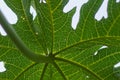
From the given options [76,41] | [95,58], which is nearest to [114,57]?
[95,58]

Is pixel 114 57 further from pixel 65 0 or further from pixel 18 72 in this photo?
pixel 18 72

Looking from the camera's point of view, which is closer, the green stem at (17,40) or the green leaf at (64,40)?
the green stem at (17,40)

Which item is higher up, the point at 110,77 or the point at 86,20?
the point at 86,20

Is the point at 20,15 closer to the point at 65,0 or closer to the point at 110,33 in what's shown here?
the point at 65,0

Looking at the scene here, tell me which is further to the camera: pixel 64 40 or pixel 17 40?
pixel 64 40

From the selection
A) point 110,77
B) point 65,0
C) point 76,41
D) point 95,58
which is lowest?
point 110,77

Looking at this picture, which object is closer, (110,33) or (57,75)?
(110,33)

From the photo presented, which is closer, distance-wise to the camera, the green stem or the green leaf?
the green stem
